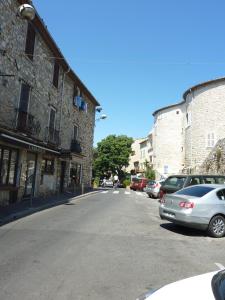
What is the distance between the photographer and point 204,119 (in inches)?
1384

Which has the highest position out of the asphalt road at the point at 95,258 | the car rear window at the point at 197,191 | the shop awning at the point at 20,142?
the shop awning at the point at 20,142

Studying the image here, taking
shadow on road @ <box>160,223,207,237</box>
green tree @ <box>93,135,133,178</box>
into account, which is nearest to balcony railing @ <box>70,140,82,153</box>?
shadow on road @ <box>160,223,207,237</box>

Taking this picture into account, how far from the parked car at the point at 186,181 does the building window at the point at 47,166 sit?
28.0ft

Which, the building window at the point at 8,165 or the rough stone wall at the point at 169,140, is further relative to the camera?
the rough stone wall at the point at 169,140

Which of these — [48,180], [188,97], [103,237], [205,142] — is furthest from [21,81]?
[188,97]

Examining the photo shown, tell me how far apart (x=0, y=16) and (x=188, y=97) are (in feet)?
95.1

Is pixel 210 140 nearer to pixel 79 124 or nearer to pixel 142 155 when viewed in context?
pixel 79 124

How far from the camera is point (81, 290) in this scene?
4492mm

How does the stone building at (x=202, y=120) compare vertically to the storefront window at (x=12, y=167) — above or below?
above

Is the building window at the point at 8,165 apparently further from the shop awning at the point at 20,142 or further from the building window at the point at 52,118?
the building window at the point at 52,118

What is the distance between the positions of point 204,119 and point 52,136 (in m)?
20.3

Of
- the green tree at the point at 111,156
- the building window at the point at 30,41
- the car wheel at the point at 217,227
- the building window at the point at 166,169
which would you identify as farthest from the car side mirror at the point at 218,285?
the green tree at the point at 111,156

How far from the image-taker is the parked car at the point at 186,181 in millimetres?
13594

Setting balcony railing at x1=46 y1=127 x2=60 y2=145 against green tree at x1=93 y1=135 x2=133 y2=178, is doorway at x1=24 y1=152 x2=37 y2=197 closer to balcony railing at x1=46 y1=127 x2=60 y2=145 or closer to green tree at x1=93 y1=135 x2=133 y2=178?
balcony railing at x1=46 y1=127 x2=60 y2=145
